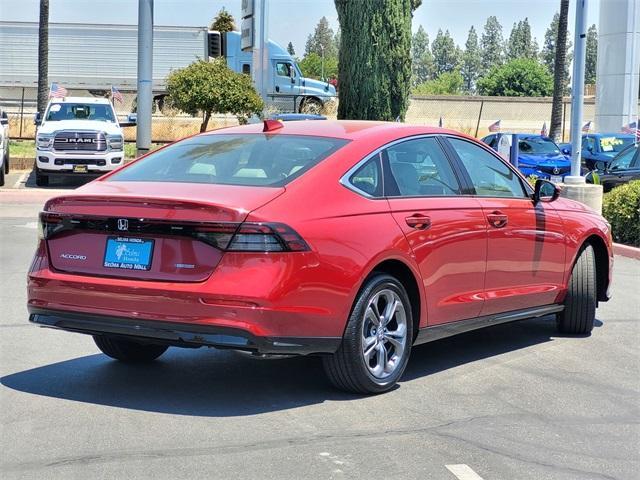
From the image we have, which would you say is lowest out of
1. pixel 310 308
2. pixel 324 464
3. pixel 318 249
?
pixel 324 464

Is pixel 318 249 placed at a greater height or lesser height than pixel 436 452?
greater

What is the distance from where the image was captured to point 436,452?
4.91 metres

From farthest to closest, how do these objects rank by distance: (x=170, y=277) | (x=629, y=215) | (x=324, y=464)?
(x=629, y=215), (x=170, y=277), (x=324, y=464)

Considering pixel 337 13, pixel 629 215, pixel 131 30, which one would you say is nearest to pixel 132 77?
pixel 131 30

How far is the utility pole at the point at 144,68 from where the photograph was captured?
79.0 feet

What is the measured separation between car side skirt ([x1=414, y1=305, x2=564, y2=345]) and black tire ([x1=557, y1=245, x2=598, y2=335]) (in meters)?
0.13

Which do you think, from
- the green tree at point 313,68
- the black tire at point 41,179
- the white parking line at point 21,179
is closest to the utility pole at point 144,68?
the black tire at point 41,179

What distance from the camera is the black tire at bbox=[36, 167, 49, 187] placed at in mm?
22273

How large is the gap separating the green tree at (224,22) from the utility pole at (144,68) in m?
33.0

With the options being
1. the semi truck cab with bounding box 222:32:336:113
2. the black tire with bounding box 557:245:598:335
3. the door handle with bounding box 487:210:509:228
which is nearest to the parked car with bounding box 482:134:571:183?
the semi truck cab with bounding box 222:32:336:113

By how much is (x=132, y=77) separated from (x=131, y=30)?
2359 millimetres

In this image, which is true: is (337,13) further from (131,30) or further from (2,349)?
(131,30)

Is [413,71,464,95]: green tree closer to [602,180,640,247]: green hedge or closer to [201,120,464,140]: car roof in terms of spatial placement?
[602,180,640,247]: green hedge

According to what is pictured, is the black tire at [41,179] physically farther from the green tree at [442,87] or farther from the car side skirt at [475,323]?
the green tree at [442,87]
